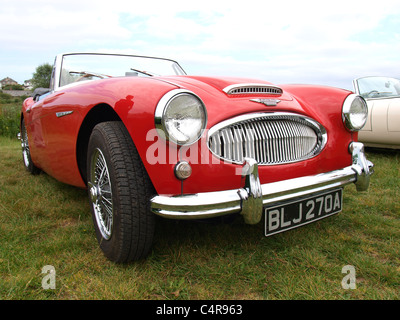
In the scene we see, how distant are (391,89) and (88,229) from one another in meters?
4.54


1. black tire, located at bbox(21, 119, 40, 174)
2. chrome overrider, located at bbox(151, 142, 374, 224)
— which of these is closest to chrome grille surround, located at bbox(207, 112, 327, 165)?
chrome overrider, located at bbox(151, 142, 374, 224)

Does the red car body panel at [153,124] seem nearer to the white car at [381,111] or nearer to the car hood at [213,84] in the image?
the car hood at [213,84]

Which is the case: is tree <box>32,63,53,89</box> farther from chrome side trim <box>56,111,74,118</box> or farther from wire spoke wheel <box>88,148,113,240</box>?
wire spoke wheel <box>88,148,113,240</box>

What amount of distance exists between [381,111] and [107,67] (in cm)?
364

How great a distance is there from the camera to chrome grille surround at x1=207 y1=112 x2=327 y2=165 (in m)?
1.62

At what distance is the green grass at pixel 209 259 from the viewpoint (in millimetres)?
1561

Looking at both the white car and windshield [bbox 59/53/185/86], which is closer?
windshield [bbox 59/53/185/86]

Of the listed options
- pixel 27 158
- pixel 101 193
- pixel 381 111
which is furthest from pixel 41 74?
pixel 101 193

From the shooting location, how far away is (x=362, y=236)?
216 cm

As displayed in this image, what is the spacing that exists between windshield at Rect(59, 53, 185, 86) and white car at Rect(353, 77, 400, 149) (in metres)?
2.88

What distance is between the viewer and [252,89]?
1.92 metres

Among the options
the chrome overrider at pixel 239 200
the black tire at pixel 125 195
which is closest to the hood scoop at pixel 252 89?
the chrome overrider at pixel 239 200

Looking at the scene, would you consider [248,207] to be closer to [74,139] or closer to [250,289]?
[250,289]
